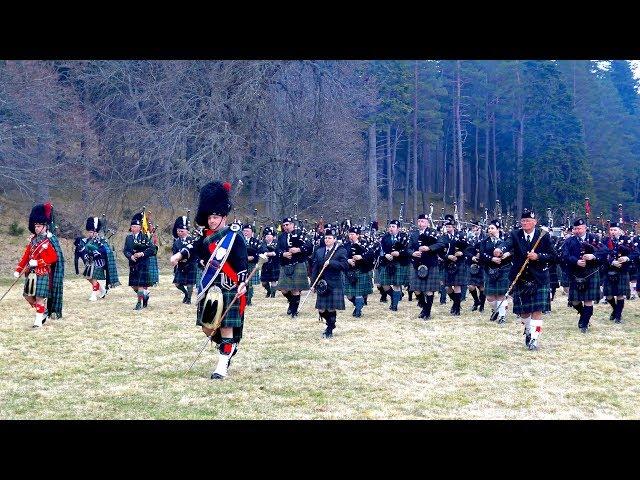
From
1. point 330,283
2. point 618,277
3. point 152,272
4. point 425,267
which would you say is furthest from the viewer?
point 152,272

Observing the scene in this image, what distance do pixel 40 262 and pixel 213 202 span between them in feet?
16.9

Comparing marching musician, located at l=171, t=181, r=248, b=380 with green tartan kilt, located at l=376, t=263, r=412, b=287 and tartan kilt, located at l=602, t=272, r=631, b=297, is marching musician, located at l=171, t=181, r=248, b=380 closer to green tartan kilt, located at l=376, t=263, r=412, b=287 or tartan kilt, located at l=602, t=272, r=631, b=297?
green tartan kilt, located at l=376, t=263, r=412, b=287

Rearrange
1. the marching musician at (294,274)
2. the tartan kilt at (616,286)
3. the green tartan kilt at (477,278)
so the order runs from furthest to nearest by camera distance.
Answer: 1. the green tartan kilt at (477,278)
2. the marching musician at (294,274)
3. the tartan kilt at (616,286)

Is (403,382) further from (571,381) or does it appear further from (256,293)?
(256,293)

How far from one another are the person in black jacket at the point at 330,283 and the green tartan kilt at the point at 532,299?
2700mm

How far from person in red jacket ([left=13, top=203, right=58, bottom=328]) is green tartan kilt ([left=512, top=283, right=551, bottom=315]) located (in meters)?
7.63

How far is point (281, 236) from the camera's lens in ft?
47.3

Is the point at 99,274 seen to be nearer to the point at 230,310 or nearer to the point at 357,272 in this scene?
the point at 357,272

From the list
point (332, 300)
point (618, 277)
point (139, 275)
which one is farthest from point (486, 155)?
point (332, 300)

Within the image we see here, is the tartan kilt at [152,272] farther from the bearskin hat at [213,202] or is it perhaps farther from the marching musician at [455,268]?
the bearskin hat at [213,202]

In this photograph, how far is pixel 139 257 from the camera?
13602mm

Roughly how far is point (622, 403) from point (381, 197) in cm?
3844

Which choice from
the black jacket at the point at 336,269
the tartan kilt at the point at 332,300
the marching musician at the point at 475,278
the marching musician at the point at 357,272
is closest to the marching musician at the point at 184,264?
the marching musician at the point at 357,272

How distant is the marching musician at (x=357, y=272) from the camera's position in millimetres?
13070
